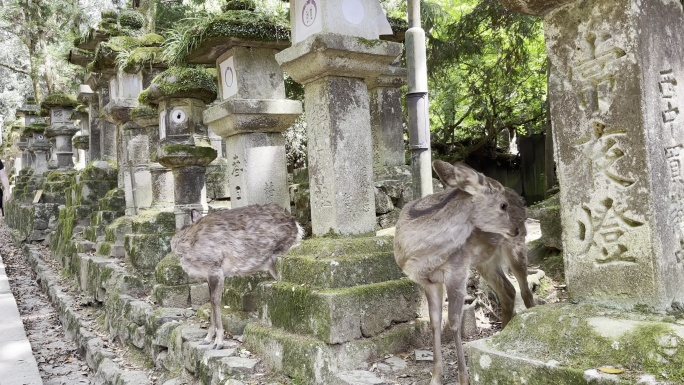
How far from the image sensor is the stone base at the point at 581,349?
2.19 metres

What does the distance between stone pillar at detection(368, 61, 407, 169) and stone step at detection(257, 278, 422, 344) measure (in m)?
3.49

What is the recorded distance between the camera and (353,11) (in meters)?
4.52

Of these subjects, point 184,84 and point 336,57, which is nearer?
point 336,57

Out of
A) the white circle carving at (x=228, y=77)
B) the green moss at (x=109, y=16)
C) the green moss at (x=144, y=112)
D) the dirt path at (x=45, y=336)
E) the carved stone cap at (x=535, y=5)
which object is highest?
the green moss at (x=109, y=16)

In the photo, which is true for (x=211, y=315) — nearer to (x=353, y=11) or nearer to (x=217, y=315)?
(x=217, y=315)

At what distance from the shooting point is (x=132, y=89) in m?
9.84

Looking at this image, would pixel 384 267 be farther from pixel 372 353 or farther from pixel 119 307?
pixel 119 307

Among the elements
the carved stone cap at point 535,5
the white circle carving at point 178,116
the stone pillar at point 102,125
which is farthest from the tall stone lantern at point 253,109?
the stone pillar at point 102,125

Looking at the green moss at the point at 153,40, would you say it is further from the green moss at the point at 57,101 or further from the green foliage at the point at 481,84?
the green moss at the point at 57,101

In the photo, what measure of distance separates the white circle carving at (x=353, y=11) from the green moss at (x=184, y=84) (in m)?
3.13

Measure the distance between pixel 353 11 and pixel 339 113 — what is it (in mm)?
825

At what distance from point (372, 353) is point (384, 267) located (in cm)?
67

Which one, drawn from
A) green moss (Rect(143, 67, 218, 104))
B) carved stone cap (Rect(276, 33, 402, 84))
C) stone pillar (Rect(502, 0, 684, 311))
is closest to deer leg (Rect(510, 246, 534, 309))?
stone pillar (Rect(502, 0, 684, 311))

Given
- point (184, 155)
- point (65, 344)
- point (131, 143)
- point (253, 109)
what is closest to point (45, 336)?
point (65, 344)
